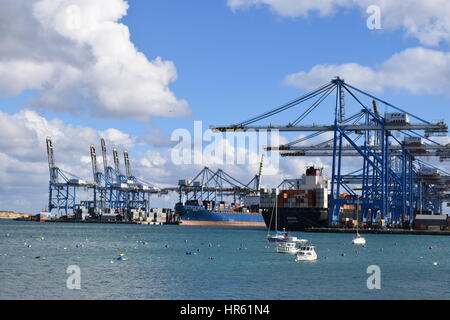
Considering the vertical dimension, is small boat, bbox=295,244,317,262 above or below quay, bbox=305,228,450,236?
above

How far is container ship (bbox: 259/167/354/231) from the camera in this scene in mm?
149375

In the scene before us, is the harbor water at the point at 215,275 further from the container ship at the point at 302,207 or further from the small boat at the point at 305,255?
the container ship at the point at 302,207

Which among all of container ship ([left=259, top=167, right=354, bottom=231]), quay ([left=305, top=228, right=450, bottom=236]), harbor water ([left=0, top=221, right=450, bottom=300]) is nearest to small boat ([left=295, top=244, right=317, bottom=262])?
harbor water ([left=0, top=221, right=450, bottom=300])

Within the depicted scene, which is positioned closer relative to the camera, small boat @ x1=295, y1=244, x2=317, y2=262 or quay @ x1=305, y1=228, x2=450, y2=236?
small boat @ x1=295, y1=244, x2=317, y2=262

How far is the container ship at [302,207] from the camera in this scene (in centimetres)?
14938

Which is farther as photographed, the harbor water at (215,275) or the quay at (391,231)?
the quay at (391,231)

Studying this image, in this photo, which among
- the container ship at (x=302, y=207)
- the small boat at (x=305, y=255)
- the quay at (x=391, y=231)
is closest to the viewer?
the small boat at (x=305, y=255)

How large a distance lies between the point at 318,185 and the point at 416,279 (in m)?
107

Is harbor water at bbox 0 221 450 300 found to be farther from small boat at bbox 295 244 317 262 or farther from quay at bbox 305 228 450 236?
quay at bbox 305 228 450 236

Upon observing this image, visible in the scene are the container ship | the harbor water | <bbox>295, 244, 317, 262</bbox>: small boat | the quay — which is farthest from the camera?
the container ship

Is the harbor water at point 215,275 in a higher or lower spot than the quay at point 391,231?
higher

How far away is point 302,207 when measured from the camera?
151500 millimetres

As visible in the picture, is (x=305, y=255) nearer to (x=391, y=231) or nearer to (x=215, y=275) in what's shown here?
(x=215, y=275)

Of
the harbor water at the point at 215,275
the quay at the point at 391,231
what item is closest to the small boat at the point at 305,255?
the harbor water at the point at 215,275
